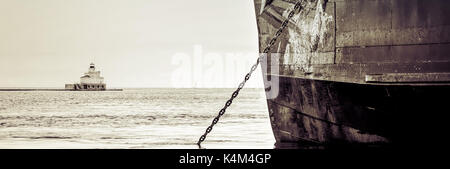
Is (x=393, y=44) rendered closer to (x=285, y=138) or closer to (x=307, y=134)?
(x=307, y=134)

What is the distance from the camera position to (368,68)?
6633 mm

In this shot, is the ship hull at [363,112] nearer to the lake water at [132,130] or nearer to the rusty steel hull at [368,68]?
the rusty steel hull at [368,68]

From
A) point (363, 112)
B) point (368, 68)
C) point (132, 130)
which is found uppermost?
point (368, 68)

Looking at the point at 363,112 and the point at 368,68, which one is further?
the point at 363,112

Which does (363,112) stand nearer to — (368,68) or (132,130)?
(368,68)

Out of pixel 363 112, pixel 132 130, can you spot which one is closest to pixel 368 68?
pixel 363 112

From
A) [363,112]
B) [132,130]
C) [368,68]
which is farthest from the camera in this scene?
[132,130]

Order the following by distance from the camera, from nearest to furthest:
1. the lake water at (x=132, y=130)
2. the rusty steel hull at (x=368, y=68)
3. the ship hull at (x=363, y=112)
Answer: the rusty steel hull at (x=368, y=68), the ship hull at (x=363, y=112), the lake water at (x=132, y=130)

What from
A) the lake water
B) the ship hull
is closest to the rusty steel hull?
the ship hull

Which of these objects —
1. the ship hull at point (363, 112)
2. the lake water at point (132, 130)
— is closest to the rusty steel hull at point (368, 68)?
the ship hull at point (363, 112)

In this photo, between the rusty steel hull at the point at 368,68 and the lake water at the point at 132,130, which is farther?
the lake water at the point at 132,130

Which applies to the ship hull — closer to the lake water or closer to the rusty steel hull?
the rusty steel hull

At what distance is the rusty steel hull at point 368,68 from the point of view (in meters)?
6.28
